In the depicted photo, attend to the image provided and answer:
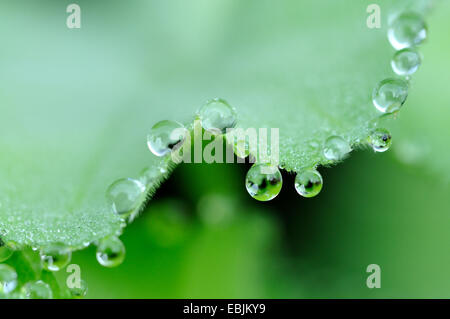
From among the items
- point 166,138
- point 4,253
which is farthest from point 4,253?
point 166,138

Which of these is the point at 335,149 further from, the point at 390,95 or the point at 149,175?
the point at 149,175

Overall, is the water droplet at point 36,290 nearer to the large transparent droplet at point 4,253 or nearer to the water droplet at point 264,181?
the large transparent droplet at point 4,253

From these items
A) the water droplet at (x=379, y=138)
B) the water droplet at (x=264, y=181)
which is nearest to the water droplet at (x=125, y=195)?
the water droplet at (x=264, y=181)

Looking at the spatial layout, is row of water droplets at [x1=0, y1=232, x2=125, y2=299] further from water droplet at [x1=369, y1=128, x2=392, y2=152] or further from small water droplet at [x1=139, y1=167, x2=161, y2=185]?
water droplet at [x1=369, y1=128, x2=392, y2=152]

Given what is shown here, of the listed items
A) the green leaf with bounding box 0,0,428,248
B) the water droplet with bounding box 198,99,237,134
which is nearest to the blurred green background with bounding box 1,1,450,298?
the green leaf with bounding box 0,0,428,248
